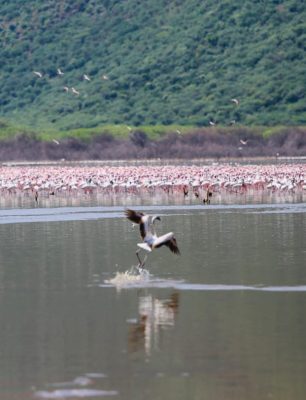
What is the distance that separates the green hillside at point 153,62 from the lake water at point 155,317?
52416 millimetres

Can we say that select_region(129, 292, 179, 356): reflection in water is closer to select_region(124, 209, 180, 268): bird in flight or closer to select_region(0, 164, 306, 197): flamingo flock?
select_region(124, 209, 180, 268): bird in flight

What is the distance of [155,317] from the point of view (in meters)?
14.5

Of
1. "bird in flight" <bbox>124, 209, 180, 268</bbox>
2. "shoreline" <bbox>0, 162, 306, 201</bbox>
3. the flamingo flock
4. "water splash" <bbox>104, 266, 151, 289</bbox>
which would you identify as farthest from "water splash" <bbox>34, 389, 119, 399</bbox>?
the flamingo flock

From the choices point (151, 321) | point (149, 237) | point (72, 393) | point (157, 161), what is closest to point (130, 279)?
point (149, 237)

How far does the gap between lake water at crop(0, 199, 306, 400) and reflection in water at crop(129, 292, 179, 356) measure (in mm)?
11

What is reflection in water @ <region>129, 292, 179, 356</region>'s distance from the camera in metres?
13.1

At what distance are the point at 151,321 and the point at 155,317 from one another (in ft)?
0.78

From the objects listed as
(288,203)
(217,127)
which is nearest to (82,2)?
(217,127)

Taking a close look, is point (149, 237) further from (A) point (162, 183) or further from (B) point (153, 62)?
(B) point (153, 62)

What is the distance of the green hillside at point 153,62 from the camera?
251ft

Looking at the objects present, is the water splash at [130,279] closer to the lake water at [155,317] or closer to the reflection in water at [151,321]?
the lake water at [155,317]

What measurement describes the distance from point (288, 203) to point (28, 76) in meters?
55.3

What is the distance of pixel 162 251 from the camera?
2061cm

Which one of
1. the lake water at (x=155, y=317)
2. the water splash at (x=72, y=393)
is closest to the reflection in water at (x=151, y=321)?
the lake water at (x=155, y=317)
